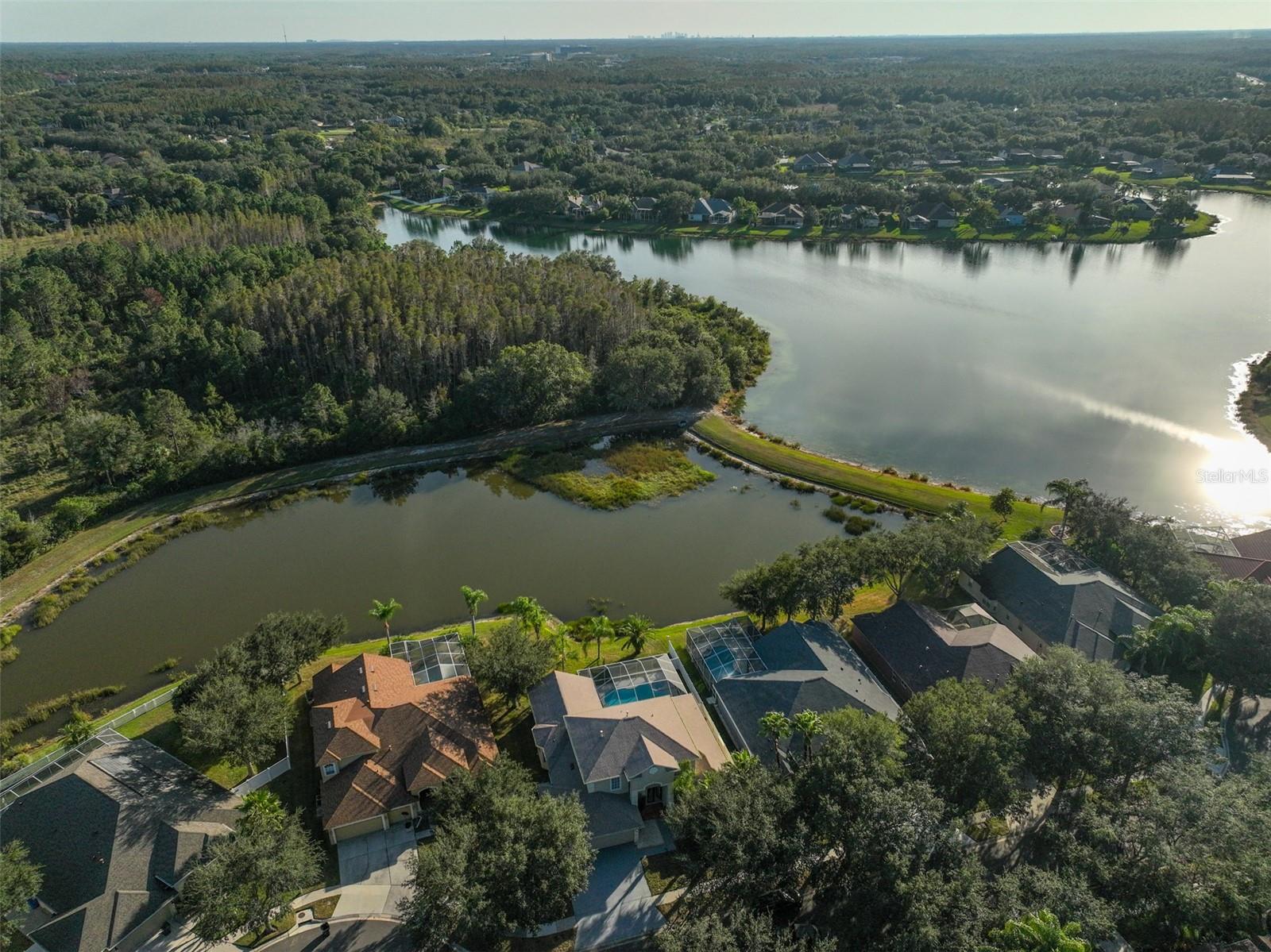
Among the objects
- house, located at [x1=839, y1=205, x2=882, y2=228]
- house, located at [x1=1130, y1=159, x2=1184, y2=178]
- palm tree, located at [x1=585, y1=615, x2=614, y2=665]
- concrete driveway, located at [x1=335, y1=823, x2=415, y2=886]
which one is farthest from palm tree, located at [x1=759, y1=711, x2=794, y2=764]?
house, located at [x1=1130, y1=159, x2=1184, y2=178]

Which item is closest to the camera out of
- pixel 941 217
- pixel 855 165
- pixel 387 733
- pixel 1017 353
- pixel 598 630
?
pixel 387 733

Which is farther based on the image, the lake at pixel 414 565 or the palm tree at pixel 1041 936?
the lake at pixel 414 565

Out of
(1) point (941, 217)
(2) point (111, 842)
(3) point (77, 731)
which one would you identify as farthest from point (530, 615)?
Result: (1) point (941, 217)

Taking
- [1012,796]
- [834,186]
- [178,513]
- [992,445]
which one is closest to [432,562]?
[178,513]

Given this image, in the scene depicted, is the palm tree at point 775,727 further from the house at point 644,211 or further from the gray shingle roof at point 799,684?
the house at point 644,211

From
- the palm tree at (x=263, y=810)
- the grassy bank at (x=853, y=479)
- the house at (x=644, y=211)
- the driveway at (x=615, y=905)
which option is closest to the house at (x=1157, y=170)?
the house at (x=644, y=211)

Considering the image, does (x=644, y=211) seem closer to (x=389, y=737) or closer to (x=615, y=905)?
(x=389, y=737)
